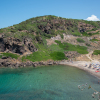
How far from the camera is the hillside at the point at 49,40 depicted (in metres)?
73.5

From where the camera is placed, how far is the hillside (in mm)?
73500

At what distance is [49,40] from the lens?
10138 centimetres

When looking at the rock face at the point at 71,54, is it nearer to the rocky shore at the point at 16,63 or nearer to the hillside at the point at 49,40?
the hillside at the point at 49,40

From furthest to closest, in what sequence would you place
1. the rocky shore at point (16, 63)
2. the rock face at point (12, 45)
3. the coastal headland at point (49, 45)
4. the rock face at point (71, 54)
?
the rock face at point (71, 54)
the rock face at point (12, 45)
the coastal headland at point (49, 45)
the rocky shore at point (16, 63)

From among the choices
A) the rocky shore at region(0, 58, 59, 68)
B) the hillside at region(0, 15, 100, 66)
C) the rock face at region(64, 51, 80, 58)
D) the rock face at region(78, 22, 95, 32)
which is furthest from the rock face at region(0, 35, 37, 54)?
the rock face at region(78, 22, 95, 32)

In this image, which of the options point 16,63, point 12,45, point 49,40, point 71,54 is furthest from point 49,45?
point 16,63

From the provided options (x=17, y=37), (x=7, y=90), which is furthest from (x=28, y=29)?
(x=7, y=90)

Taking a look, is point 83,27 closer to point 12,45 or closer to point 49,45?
point 49,45

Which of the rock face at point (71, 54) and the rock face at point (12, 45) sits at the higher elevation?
the rock face at point (12, 45)

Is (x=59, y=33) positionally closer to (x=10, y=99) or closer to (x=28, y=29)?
(x=28, y=29)

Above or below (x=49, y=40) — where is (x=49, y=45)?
below

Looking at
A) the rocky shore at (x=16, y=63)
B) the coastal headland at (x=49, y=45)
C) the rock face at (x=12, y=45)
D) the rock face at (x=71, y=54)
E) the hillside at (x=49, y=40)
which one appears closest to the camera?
the rocky shore at (x=16, y=63)

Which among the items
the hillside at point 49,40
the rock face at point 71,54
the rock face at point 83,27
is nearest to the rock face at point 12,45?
the hillside at point 49,40

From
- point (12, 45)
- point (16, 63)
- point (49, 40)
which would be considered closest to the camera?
point (16, 63)
